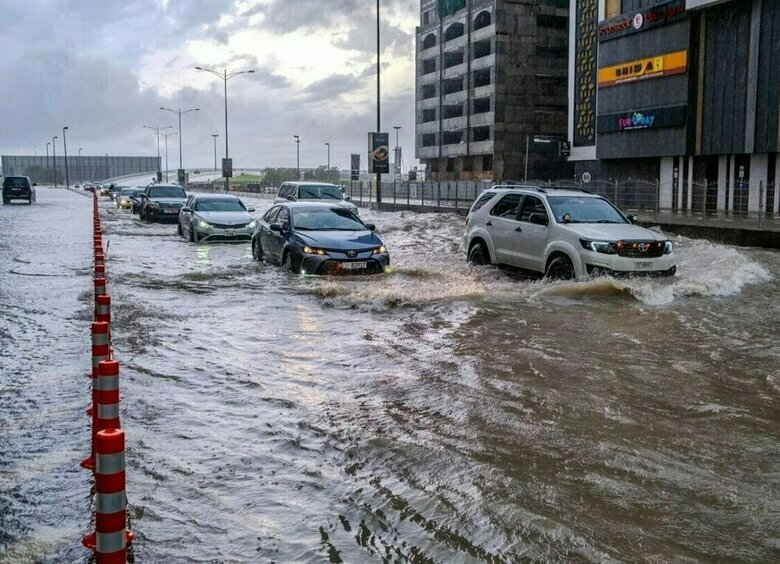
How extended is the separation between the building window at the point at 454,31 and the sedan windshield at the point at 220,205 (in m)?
59.8

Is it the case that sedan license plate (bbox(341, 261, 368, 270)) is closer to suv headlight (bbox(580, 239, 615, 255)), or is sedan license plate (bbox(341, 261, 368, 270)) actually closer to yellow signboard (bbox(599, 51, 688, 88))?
suv headlight (bbox(580, 239, 615, 255))

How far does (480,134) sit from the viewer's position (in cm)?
7625

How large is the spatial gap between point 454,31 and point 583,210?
231ft

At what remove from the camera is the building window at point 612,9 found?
45.6 m

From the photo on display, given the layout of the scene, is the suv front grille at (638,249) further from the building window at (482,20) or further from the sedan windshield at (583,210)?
the building window at (482,20)

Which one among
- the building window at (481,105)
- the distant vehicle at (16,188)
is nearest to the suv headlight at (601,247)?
the distant vehicle at (16,188)

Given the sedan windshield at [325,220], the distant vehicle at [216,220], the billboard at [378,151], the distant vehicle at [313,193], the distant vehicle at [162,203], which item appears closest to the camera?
the sedan windshield at [325,220]

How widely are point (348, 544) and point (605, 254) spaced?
8.90 metres

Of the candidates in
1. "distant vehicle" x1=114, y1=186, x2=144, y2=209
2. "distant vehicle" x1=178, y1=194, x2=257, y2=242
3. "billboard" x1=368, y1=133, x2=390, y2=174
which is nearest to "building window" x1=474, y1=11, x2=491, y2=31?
"billboard" x1=368, y1=133, x2=390, y2=174

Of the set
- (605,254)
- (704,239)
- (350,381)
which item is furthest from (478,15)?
(350,381)

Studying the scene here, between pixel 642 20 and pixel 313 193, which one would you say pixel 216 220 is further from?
pixel 642 20

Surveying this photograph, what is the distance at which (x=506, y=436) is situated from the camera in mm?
5812

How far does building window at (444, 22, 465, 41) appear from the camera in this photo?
259 feet

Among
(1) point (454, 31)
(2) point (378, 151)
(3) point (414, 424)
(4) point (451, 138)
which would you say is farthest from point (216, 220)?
(1) point (454, 31)
